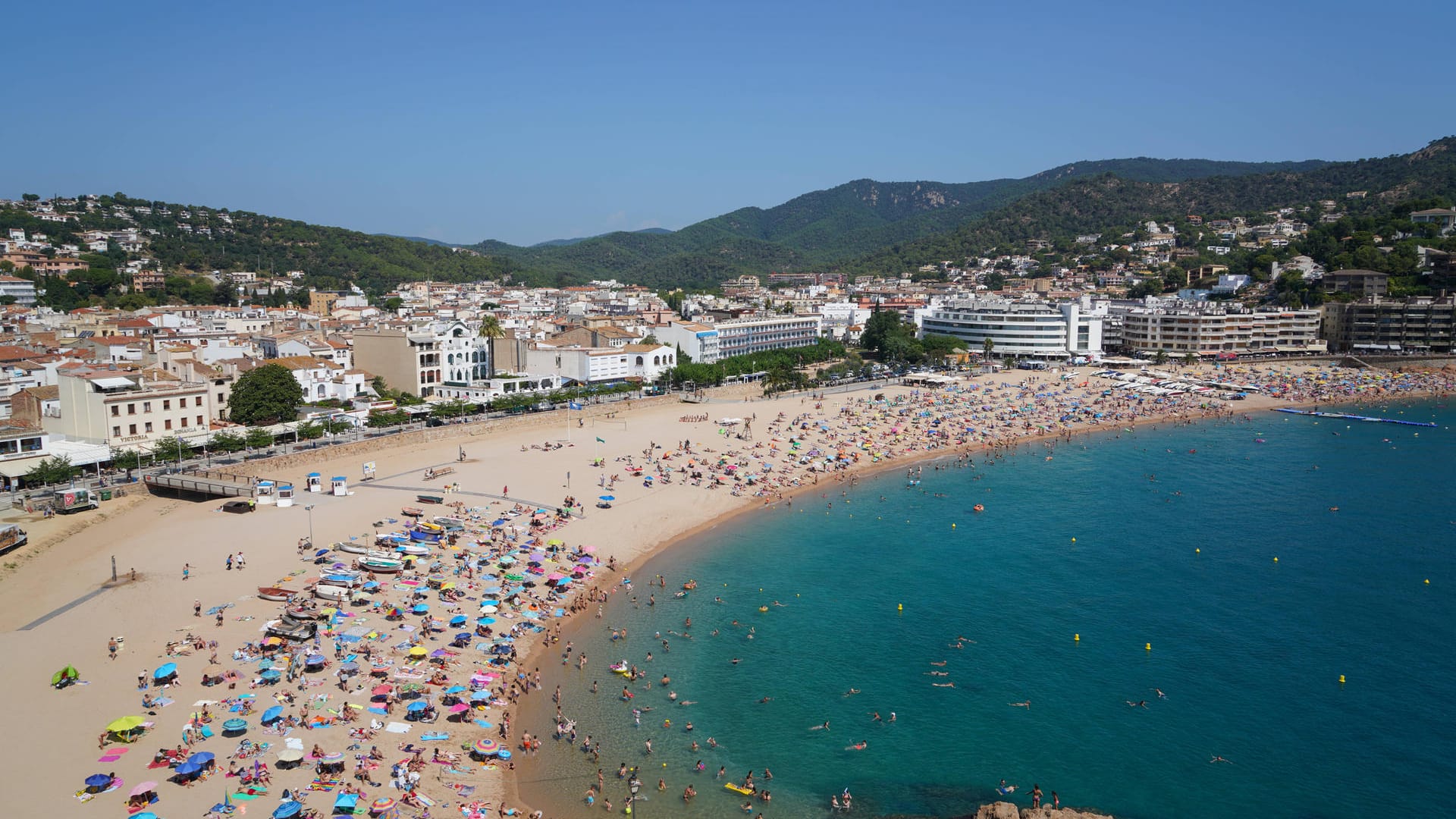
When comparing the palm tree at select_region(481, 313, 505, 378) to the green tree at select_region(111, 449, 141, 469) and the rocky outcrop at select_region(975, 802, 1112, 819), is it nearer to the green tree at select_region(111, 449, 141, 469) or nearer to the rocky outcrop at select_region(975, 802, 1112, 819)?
the green tree at select_region(111, 449, 141, 469)

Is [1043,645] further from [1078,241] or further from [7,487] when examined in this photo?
[1078,241]

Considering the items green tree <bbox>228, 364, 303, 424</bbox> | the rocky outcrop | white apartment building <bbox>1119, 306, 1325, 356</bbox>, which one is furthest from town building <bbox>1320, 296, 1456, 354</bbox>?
green tree <bbox>228, 364, 303, 424</bbox>

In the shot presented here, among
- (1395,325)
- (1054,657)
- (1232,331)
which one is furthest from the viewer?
(1232,331)

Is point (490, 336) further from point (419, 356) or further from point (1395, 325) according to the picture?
point (1395, 325)

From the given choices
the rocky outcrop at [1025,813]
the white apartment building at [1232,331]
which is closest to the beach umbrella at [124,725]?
the rocky outcrop at [1025,813]

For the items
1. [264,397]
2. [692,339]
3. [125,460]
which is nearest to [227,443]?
[125,460]

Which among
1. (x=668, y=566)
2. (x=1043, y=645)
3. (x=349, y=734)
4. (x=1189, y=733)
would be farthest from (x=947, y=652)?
(x=349, y=734)

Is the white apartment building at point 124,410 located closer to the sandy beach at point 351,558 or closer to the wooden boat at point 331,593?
the sandy beach at point 351,558
